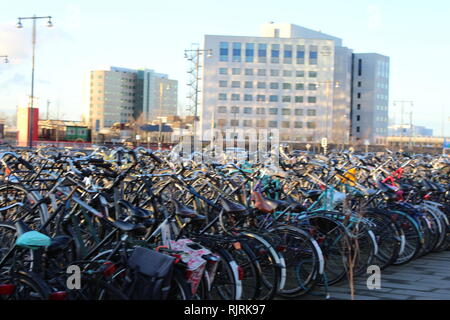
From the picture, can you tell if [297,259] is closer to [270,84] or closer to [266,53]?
[266,53]

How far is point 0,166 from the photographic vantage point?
10.1 metres

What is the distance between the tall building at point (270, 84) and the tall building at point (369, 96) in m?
20.5

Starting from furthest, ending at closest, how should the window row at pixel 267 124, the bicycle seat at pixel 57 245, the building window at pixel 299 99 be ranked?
the building window at pixel 299 99 → the window row at pixel 267 124 → the bicycle seat at pixel 57 245

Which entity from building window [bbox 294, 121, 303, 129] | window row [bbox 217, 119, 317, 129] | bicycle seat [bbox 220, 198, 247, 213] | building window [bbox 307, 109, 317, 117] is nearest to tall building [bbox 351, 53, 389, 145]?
building window [bbox 307, 109, 317, 117]

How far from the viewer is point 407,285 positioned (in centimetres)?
610

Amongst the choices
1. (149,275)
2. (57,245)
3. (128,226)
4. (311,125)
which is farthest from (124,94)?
(149,275)

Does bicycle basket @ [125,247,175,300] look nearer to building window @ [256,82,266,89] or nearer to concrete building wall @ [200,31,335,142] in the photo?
concrete building wall @ [200,31,335,142]

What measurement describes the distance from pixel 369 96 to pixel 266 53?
28584mm

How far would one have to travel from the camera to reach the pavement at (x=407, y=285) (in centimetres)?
559

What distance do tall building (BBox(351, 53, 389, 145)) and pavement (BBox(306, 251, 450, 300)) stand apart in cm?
9332

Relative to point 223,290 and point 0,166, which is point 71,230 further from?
point 0,166

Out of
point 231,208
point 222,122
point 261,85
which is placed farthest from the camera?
point 261,85

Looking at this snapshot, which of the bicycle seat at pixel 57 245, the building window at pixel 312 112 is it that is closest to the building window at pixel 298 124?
the building window at pixel 312 112

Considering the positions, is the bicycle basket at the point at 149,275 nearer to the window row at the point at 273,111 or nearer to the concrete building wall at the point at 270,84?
the concrete building wall at the point at 270,84
